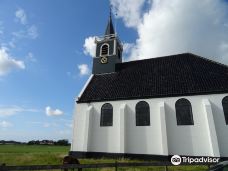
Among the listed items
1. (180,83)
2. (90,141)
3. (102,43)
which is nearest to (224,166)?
(180,83)

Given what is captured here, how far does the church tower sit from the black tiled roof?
40.5 inches

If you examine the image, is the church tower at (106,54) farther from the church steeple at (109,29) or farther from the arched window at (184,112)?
the arched window at (184,112)

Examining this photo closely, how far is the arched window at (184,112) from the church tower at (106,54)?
983 centimetres

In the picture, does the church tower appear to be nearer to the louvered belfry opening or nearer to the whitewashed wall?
the louvered belfry opening

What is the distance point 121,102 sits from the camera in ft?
62.6

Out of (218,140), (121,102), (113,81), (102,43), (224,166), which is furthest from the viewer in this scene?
(102,43)

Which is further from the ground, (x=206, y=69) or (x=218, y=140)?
(x=206, y=69)

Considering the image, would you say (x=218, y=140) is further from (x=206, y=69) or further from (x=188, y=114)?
(x=206, y=69)

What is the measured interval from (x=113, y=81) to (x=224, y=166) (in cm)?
1686

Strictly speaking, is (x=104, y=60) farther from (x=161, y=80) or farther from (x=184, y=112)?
(x=184, y=112)

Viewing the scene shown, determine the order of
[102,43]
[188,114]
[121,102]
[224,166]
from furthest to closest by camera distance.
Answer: [102,43], [121,102], [188,114], [224,166]

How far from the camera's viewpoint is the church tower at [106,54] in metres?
24.1

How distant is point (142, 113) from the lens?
18.1 m

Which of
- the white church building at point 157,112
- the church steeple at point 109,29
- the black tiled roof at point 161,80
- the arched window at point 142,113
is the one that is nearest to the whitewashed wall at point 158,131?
the white church building at point 157,112
